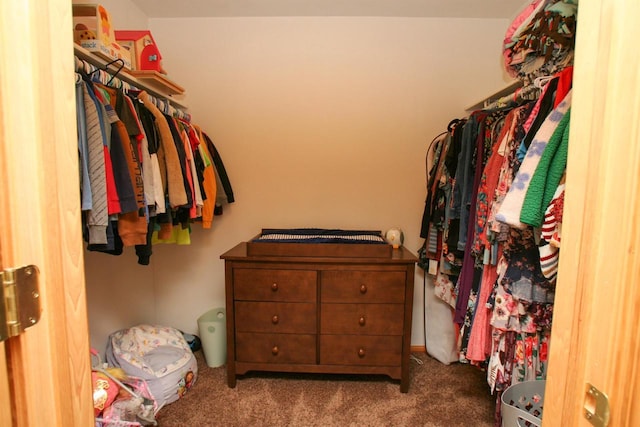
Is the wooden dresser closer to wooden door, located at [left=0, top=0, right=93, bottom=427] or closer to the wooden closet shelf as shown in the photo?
the wooden closet shelf

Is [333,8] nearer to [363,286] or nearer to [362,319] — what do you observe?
[363,286]

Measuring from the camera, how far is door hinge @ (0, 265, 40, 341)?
0.39 m

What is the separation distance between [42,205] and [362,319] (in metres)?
1.60

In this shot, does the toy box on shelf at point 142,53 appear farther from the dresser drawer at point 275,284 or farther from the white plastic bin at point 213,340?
the white plastic bin at point 213,340

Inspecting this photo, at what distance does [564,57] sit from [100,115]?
190 centimetres

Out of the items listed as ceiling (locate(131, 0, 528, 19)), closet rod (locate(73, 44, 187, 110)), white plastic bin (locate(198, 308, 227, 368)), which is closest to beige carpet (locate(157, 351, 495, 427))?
white plastic bin (locate(198, 308, 227, 368))

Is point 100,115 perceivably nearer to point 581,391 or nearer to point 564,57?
point 581,391

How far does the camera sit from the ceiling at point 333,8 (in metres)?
1.92

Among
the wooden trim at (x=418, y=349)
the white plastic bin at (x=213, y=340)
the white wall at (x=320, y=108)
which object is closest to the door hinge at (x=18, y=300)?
the white plastic bin at (x=213, y=340)

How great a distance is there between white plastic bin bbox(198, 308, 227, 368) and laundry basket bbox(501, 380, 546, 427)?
1645 mm

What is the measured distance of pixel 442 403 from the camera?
169 cm

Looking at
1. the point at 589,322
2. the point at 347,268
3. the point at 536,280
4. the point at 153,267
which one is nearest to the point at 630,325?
the point at 589,322

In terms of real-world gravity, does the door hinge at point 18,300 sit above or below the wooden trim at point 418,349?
above

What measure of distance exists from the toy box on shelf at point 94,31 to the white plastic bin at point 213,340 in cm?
164
